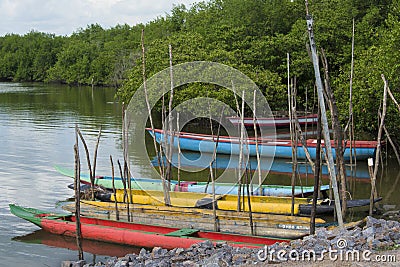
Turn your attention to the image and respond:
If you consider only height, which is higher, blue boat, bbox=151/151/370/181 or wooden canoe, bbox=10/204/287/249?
blue boat, bbox=151/151/370/181

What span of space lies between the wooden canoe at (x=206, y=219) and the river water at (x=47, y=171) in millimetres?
1050

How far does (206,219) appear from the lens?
1393cm

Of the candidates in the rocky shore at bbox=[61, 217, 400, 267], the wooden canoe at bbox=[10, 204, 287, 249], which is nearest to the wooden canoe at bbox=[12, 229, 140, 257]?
the wooden canoe at bbox=[10, 204, 287, 249]

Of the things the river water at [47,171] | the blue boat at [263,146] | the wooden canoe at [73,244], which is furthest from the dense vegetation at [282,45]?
the wooden canoe at [73,244]

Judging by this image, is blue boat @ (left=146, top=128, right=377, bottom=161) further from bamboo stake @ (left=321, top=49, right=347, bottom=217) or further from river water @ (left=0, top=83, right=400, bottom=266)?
bamboo stake @ (left=321, top=49, right=347, bottom=217)

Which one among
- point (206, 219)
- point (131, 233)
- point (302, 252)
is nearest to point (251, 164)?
point (206, 219)

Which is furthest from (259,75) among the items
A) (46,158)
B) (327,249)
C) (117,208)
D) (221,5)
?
(327,249)

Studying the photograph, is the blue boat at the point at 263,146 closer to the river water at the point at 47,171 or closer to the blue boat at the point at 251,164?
the blue boat at the point at 251,164

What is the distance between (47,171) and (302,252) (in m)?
15.1

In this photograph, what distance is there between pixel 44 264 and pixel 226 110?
55.3 ft

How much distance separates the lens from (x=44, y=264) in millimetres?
13055

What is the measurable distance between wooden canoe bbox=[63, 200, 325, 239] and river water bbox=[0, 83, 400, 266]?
1050 millimetres

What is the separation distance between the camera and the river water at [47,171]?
45.5 feet

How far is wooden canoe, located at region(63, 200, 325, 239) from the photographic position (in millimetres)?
13149
